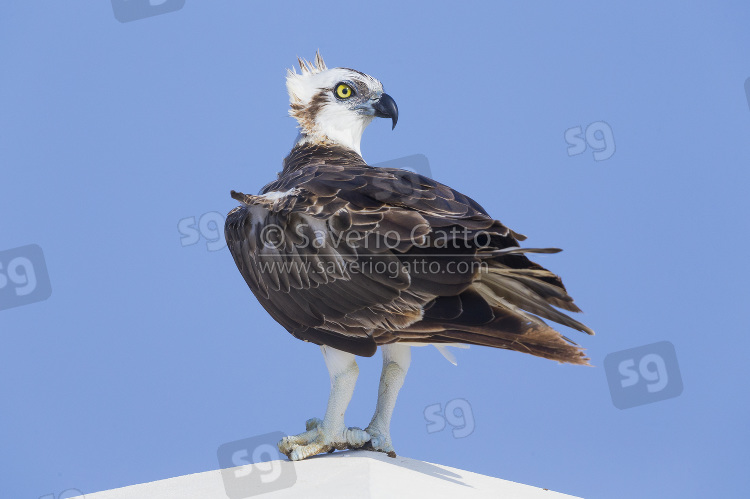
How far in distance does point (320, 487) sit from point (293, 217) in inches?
87.3

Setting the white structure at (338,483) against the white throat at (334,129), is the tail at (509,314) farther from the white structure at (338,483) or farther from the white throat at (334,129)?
the white throat at (334,129)

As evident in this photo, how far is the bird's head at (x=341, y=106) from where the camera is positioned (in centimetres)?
952

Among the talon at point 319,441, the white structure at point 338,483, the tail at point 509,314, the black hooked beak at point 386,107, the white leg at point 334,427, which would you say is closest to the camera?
the tail at point 509,314

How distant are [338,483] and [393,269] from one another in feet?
5.65

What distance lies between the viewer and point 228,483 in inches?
297

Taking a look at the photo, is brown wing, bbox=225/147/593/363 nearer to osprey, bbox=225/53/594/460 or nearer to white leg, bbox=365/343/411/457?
osprey, bbox=225/53/594/460

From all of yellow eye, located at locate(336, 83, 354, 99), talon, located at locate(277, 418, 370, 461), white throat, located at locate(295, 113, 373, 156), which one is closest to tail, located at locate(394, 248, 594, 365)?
talon, located at locate(277, 418, 370, 461)

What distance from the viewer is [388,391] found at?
25.8ft

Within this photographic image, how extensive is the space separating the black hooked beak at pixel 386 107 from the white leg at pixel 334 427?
10.3 feet

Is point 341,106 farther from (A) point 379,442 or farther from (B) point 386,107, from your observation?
(A) point 379,442

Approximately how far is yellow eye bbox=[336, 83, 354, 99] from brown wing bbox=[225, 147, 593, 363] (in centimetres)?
202

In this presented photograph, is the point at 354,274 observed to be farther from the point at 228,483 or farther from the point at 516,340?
the point at 228,483

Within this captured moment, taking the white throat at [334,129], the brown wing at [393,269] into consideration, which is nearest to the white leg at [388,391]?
the brown wing at [393,269]

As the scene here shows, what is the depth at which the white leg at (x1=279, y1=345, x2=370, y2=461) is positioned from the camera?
7.52 meters
